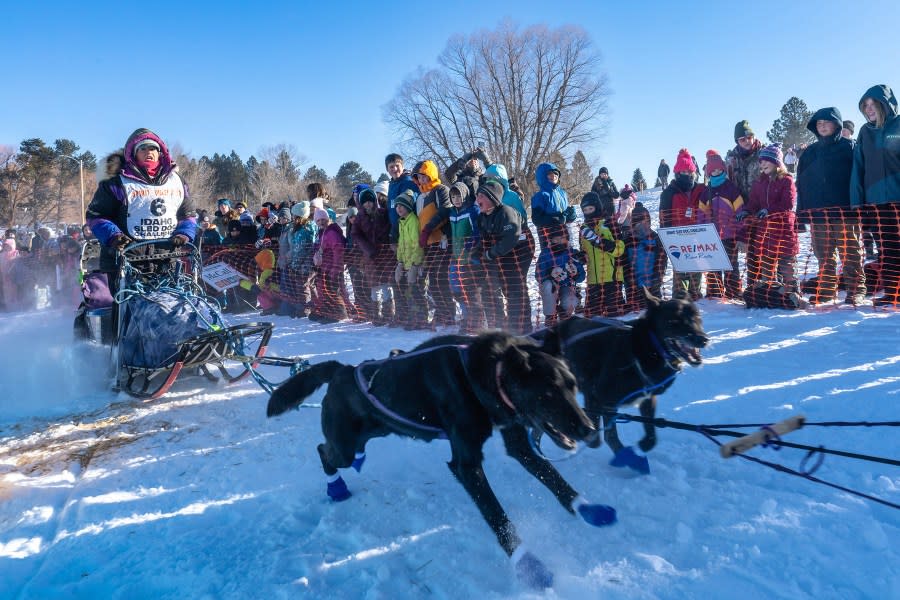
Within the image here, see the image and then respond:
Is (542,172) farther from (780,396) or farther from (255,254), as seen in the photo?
(255,254)

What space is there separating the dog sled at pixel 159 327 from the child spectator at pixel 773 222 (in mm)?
5235

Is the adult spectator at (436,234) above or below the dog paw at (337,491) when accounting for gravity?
above

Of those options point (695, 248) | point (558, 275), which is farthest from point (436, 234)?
point (695, 248)

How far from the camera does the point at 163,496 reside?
304 cm

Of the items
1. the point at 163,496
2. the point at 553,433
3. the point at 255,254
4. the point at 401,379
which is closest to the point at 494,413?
the point at 553,433

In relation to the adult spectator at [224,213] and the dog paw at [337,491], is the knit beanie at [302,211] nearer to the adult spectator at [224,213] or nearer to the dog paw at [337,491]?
the adult spectator at [224,213]

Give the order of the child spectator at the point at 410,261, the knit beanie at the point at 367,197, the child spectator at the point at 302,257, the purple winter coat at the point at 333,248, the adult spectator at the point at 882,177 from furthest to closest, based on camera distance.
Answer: the child spectator at the point at 302,257 < the purple winter coat at the point at 333,248 < the knit beanie at the point at 367,197 < the child spectator at the point at 410,261 < the adult spectator at the point at 882,177

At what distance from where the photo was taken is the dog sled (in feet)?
13.8

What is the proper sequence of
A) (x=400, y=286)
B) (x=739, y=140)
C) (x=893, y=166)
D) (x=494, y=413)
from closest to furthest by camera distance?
(x=494, y=413), (x=893, y=166), (x=739, y=140), (x=400, y=286)

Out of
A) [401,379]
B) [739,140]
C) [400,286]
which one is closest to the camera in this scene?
[401,379]

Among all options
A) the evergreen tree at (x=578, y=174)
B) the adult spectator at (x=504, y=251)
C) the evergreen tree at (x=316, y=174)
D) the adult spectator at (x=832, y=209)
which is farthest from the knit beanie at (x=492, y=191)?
the evergreen tree at (x=316, y=174)

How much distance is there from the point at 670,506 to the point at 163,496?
268cm

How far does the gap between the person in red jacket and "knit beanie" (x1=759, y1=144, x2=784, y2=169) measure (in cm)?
77

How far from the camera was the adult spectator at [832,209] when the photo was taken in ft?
18.9
